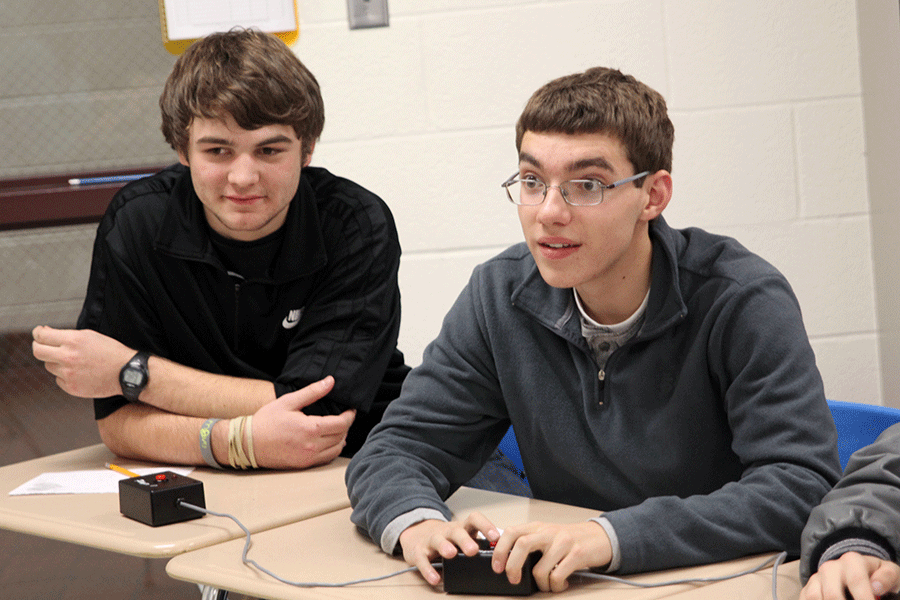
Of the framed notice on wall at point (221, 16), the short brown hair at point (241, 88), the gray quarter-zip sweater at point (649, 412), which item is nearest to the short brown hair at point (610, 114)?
the gray quarter-zip sweater at point (649, 412)

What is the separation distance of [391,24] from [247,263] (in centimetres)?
101

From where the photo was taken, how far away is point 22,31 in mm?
3064

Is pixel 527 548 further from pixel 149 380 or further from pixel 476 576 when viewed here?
pixel 149 380

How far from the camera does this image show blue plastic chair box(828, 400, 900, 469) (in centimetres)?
152

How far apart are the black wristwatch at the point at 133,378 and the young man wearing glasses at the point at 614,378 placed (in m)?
0.50

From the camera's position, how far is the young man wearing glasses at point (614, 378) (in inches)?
44.3

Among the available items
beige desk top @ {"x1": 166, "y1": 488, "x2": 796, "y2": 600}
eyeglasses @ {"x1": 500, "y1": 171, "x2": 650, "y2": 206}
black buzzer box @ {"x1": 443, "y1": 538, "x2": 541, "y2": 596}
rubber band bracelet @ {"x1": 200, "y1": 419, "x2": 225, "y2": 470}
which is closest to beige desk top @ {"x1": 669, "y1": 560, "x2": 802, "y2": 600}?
beige desk top @ {"x1": 166, "y1": 488, "x2": 796, "y2": 600}

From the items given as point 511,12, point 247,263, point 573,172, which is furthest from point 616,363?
point 511,12

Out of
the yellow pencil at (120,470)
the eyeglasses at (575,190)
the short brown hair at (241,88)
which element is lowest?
the yellow pencil at (120,470)

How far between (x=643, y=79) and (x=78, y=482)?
5.81ft

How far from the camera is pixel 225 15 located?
95.3 inches

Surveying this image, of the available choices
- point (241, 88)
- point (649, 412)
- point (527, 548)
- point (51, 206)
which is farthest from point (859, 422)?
point (51, 206)

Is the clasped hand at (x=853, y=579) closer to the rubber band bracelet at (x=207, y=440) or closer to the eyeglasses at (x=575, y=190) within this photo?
the eyeglasses at (x=575, y=190)

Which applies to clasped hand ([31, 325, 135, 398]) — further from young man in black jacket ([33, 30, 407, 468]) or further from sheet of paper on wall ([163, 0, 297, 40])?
sheet of paper on wall ([163, 0, 297, 40])
